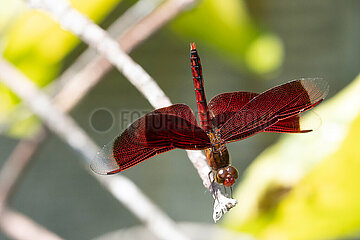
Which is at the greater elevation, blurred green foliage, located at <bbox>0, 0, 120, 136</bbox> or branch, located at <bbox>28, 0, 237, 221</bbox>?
blurred green foliage, located at <bbox>0, 0, 120, 136</bbox>

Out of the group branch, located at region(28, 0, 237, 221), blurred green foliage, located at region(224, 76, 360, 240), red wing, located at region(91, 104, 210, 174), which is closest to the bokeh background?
blurred green foliage, located at region(224, 76, 360, 240)

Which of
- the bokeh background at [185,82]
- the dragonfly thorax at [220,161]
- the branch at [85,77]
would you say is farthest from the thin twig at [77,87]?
the dragonfly thorax at [220,161]

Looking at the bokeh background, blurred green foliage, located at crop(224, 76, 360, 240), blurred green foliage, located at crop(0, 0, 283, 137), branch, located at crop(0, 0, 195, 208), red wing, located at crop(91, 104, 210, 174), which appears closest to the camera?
red wing, located at crop(91, 104, 210, 174)

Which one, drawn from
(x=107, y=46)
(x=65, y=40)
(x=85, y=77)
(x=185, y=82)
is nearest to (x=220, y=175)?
(x=107, y=46)

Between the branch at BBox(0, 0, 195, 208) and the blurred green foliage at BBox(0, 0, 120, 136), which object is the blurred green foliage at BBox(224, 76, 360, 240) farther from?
the blurred green foliage at BBox(0, 0, 120, 136)

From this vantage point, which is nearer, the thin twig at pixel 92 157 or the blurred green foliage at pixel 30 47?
the thin twig at pixel 92 157

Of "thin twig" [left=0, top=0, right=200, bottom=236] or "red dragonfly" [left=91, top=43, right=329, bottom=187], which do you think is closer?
"red dragonfly" [left=91, top=43, right=329, bottom=187]

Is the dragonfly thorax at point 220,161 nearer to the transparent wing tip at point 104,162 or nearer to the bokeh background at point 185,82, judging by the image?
the transparent wing tip at point 104,162
